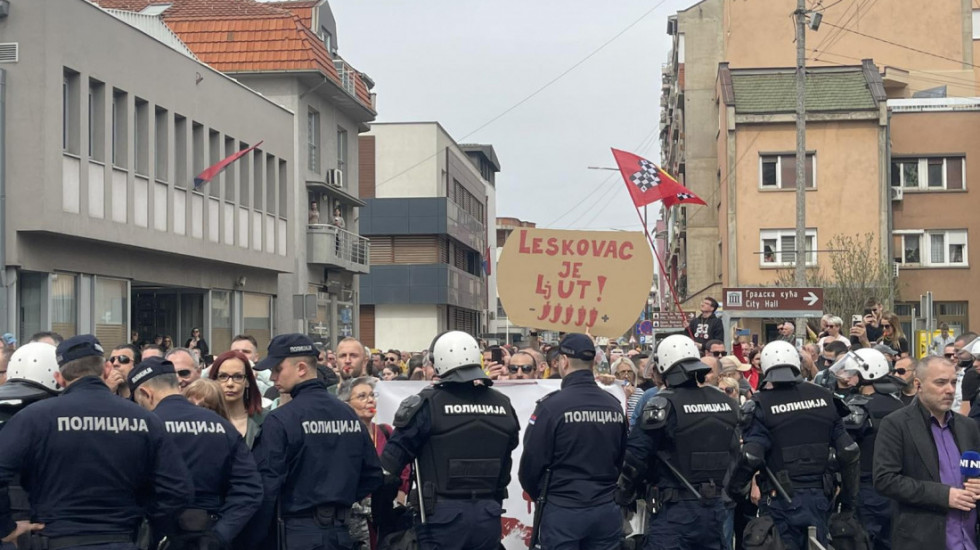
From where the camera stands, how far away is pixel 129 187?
27125mm

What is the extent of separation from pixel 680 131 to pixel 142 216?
115ft

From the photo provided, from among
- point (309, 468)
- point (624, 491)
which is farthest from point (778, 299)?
point (309, 468)

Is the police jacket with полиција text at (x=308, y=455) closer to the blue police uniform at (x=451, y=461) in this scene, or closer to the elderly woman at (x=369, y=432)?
the blue police uniform at (x=451, y=461)

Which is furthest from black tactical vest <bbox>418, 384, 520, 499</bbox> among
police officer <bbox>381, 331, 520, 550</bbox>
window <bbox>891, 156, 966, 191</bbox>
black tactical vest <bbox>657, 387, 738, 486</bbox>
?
window <bbox>891, 156, 966, 191</bbox>

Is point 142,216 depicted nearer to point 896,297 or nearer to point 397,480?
point 397,480

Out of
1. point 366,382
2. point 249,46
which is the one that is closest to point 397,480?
point 366,382

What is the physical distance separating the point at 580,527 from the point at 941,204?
41327 millimetres

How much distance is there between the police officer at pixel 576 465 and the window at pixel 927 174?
1601 inches

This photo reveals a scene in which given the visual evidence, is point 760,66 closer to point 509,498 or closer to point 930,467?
point 509,498

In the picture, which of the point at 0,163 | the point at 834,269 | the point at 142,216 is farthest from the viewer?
the point at 834,269

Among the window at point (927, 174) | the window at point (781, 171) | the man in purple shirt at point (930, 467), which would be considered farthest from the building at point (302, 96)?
the man in purple shirt at point (930, 467)

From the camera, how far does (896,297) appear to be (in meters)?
45.6

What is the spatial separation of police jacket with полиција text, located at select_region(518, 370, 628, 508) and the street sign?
40.7ft

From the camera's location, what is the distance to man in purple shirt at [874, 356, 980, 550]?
7.55 meters
